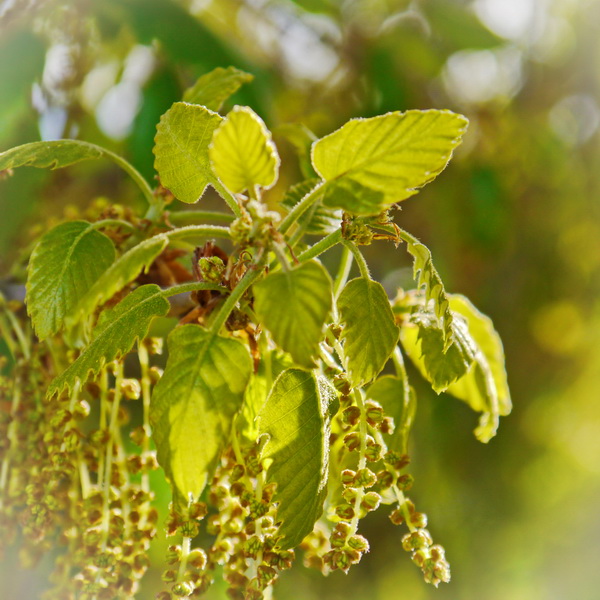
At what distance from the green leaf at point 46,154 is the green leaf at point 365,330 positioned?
1.21ft

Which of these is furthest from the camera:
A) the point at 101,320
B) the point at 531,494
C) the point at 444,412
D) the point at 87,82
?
the point at 531,494

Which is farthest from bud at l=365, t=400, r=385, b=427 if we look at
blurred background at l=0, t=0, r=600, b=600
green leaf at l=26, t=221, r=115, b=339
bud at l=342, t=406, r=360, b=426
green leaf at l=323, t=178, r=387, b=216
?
blurred background at l=0, t=0, r=600, b=600

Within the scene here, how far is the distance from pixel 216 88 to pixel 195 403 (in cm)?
49

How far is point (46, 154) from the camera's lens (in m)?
0.73

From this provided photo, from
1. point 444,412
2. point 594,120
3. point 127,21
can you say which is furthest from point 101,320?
point 594,120

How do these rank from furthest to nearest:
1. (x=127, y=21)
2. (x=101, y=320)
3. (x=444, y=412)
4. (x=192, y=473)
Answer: (x=444, y=412) → (x=127, y=21) → (x=101, y=320) → (x=192, y=473)

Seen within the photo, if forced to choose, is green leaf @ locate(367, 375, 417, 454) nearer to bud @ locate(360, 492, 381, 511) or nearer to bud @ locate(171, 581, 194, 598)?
bud @ locate(360, 492, 381, 511)

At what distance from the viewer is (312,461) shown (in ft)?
2.01

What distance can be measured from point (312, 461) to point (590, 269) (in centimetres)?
206

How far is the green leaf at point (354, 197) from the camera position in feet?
1.83

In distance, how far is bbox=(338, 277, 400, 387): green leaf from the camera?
62 centimetres

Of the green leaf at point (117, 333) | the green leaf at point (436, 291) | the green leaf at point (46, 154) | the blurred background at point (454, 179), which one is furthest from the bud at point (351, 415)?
the blurred background at point (454, 179)

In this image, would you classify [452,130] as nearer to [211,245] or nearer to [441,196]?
[211,245]

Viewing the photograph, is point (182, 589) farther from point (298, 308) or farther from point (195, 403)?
point (298, 308)
